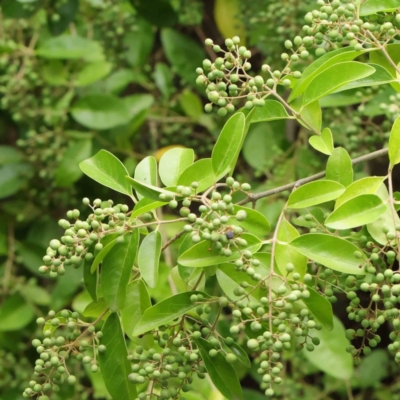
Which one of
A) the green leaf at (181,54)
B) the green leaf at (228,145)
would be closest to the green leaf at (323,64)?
the green leaf at (228,145)

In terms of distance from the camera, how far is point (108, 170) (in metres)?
0.88

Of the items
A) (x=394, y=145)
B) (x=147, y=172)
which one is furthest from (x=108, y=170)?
(x=394, y=145)

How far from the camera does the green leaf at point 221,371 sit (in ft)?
2.62

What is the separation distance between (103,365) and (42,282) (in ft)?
4.50

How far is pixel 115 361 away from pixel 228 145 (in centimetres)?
34

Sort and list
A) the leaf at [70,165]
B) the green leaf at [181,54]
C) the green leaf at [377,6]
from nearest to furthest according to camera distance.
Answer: the green leaf at [377,6], the leaf at [70,165], the green leaf at [181,54]

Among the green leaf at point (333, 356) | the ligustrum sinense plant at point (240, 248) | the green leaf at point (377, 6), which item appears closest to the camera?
the ligustrum sinense plant at point (240, 248)

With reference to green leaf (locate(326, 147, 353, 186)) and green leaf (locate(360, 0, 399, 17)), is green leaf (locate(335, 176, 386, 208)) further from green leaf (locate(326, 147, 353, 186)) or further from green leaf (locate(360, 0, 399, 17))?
green leaf (locate(360, 0, 399, 17))

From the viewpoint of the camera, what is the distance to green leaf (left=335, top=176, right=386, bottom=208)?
0.78 meters

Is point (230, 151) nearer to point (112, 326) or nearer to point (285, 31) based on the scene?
point (112, 326)

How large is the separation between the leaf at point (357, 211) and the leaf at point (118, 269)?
0.83ft

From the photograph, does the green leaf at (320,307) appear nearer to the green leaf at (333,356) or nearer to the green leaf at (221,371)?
the green leaf at (221,371)

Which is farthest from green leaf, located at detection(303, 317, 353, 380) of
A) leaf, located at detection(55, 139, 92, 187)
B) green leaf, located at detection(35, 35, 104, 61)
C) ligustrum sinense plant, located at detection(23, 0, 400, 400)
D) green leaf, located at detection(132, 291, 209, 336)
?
green leaf, located at detection(35, 35, 104, 61)

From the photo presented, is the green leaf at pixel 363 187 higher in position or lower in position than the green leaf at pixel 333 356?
higher
